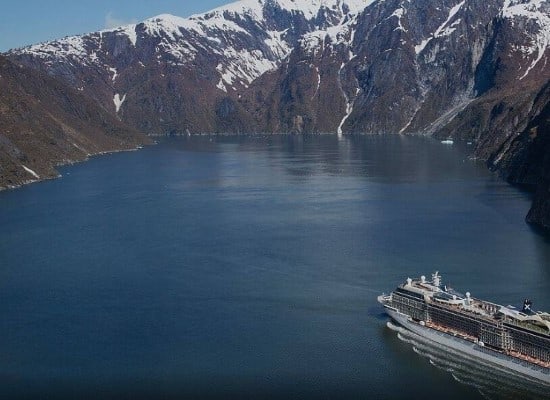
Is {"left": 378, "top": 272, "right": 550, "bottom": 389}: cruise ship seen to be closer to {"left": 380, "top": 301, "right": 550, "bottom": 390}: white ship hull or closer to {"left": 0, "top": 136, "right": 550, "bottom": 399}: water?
{"left": 380, "top": 301, "right": 550, "bottom": 390}: white ship hull

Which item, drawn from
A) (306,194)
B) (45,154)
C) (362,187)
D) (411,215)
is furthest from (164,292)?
(45,154)

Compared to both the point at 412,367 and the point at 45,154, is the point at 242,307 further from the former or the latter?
the point at 45,154

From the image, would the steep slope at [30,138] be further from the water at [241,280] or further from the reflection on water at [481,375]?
the reflection on water at [481,375]

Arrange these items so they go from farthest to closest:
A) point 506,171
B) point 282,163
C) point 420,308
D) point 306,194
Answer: point 282,163, point 506,171, point 306,194, point 420,308

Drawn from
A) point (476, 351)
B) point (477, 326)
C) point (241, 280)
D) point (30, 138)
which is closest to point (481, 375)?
point (476, 351)

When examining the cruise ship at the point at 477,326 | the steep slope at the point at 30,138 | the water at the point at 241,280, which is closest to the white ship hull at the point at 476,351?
the cruise ship at the point at 477,326

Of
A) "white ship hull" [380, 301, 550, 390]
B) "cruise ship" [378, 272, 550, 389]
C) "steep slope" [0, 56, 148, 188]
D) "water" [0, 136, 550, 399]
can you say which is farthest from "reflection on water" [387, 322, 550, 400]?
"steep slope" [0, 56, 148, 188]
